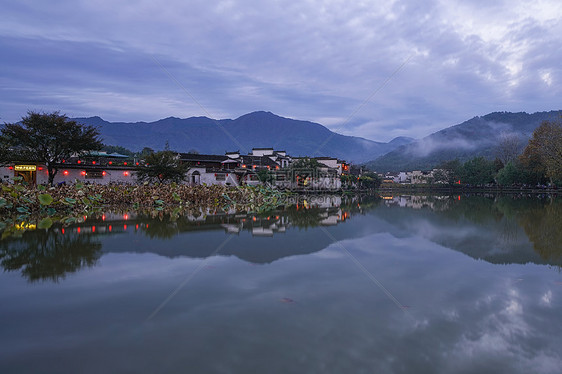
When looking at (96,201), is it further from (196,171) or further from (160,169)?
(196,171)

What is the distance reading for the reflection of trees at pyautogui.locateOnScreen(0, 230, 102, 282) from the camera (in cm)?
536

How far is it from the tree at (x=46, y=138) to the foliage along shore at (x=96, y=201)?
7.19 m

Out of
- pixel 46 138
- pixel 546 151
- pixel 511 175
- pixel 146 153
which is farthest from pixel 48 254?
pixel 511 175

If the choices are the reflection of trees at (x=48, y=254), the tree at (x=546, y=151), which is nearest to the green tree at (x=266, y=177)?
the reflection of trees at (x=48, y=254)

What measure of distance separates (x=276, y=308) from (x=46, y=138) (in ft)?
93.2

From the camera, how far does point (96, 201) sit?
18141 millimetres

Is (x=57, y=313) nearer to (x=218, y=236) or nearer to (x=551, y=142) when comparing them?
(x=218, y=236)

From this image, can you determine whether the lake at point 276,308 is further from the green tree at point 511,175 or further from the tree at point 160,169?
the green tree at point 511,175

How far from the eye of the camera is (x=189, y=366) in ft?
8.77

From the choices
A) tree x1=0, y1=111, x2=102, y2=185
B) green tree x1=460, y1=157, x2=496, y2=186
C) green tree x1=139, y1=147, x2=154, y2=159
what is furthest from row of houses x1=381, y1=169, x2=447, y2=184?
tree x1=0, y1=111, x2=102, y2=185

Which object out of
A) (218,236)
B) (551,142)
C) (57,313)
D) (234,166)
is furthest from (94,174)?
(551,142)

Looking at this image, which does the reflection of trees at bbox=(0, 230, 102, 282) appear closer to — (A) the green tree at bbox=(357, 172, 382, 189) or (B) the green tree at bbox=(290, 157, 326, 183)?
(B) the green tree at bbox=(290, 157, 326, 183)

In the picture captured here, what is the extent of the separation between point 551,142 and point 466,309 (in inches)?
2351

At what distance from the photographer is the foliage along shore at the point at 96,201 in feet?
41.7
